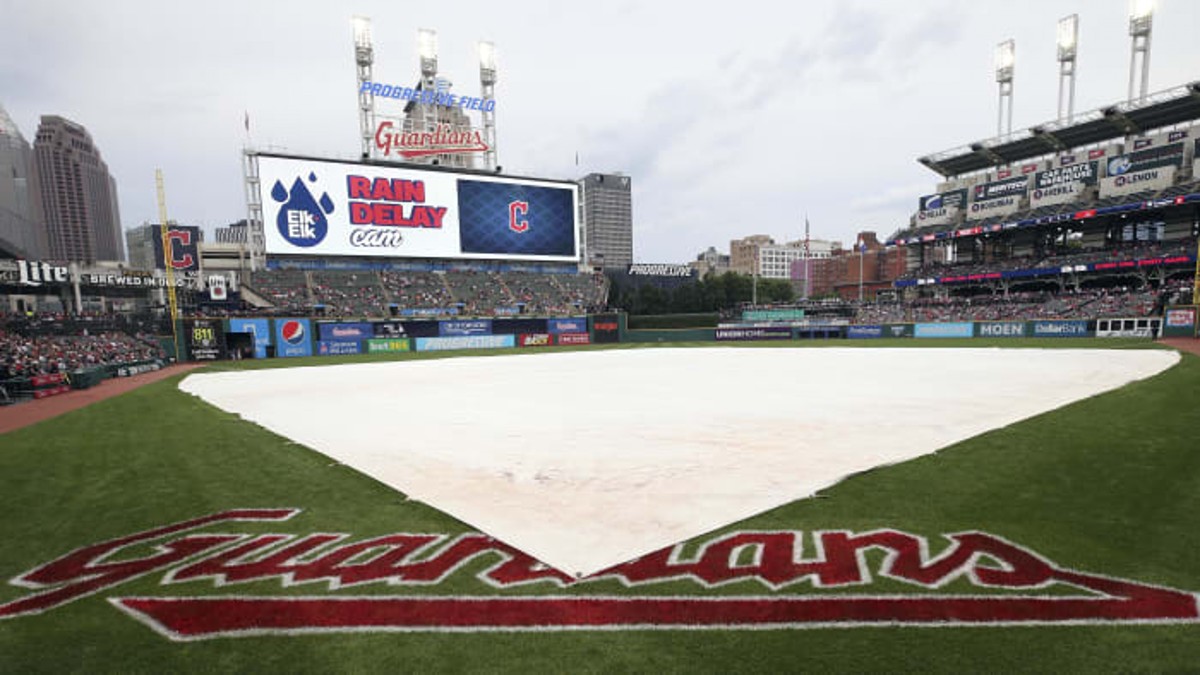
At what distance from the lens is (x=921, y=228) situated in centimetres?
6781

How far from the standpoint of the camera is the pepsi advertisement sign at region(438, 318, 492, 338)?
167 ft

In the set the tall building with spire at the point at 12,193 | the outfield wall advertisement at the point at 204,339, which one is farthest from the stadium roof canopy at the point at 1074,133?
the tall building with spire at the point at 12,193

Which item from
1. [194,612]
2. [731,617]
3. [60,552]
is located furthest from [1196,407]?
[60,552]

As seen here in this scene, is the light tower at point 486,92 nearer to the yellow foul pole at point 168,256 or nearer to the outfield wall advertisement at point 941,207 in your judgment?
the yellow foul pole at point 168,256

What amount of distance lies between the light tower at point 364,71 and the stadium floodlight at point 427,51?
566cm

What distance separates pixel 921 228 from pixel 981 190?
7424mm

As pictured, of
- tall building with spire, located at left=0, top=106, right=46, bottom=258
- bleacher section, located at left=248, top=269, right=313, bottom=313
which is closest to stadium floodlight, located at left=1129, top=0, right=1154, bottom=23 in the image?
bleacher section, located at left=248, top=269, right=313, bottom=313

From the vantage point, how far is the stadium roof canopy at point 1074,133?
49672 mm

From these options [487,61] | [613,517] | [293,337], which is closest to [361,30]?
[487,61]

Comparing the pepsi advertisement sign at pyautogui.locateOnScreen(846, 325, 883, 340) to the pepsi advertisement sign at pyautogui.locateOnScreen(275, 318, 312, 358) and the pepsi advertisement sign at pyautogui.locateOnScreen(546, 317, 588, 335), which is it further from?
the pepsi advertisement sign at pyautogui.locateOnScreen(275, 318, 312, 358)

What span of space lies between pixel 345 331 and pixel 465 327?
10779 millimetres

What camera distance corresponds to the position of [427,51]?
205ft

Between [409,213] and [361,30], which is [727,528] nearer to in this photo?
[409,213]

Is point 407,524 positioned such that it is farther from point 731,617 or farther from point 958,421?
point 958,421
